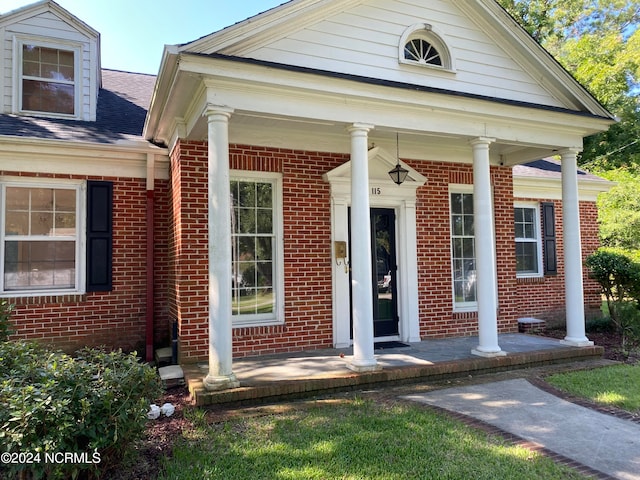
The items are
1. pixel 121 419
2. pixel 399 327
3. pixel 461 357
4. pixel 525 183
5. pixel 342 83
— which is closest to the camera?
pixel 121 419

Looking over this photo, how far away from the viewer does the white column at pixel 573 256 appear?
695 cm

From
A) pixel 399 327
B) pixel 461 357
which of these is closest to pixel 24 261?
pixel 399 327

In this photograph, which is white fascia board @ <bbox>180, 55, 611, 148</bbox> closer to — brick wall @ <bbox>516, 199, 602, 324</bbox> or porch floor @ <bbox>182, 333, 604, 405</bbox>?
porch floor @ <bbox>182, 333, 604, 405</bbox>

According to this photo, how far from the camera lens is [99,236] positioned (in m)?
6.65

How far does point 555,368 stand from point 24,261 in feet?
26.0

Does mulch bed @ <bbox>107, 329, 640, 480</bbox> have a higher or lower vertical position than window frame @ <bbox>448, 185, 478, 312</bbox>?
lower

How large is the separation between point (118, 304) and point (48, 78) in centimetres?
415

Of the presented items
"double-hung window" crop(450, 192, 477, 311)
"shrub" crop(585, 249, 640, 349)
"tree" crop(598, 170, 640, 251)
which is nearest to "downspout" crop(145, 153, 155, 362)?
"double-hung window" crop(450, 192, 477, 311)

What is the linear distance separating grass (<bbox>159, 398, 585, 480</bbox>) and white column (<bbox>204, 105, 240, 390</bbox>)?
595mm

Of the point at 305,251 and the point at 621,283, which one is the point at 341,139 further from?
the point at 621,283

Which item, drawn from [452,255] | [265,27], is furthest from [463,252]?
[265,27]

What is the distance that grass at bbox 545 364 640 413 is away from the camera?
490 centimetres

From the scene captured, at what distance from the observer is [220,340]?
4.70 meters

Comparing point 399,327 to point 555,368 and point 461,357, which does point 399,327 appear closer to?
A: point 461,357
